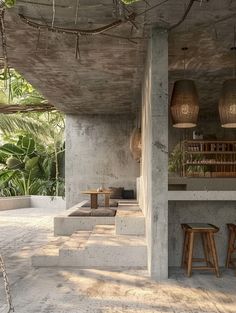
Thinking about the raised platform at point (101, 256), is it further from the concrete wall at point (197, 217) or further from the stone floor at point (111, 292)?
the concrete wall at point (197, 217)

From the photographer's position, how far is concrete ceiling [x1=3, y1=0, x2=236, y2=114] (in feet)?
15.1

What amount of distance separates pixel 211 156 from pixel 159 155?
453 cm

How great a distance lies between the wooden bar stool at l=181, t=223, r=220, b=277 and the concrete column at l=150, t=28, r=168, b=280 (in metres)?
0.30

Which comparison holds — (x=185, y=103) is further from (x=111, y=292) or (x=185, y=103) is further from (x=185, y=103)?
(x=111, y=292)

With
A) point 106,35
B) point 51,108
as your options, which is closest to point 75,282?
point 106,35

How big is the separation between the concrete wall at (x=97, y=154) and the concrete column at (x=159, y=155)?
677cm

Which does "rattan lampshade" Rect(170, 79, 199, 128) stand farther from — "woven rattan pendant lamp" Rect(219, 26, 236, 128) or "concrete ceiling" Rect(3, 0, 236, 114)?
"concrete ceiling" Rect(3, 0, 236, 114)

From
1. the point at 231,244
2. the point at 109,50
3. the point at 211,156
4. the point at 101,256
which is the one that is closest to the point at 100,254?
the point at 101,256

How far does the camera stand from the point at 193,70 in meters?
7.20

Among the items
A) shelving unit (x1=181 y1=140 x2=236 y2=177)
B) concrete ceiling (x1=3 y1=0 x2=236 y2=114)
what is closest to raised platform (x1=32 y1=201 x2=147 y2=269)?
concrete ceiling (x1=3 y1=0 x2=236 y2=114)

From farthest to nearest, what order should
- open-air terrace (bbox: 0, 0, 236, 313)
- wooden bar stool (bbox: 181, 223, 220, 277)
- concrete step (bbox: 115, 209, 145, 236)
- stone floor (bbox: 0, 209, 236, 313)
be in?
concrete step (bbox: 115, 209, 145, 236) → wooden bar stool (bbox: 181, 223, 220, 277) → open-air terrace (bbox: 0, 0, 236, 313) → stone floor (bbox: 0, 209, 236, 313)

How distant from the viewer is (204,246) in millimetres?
5312

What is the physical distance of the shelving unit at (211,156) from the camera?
8.43 metres

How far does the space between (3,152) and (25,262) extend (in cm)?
1103
